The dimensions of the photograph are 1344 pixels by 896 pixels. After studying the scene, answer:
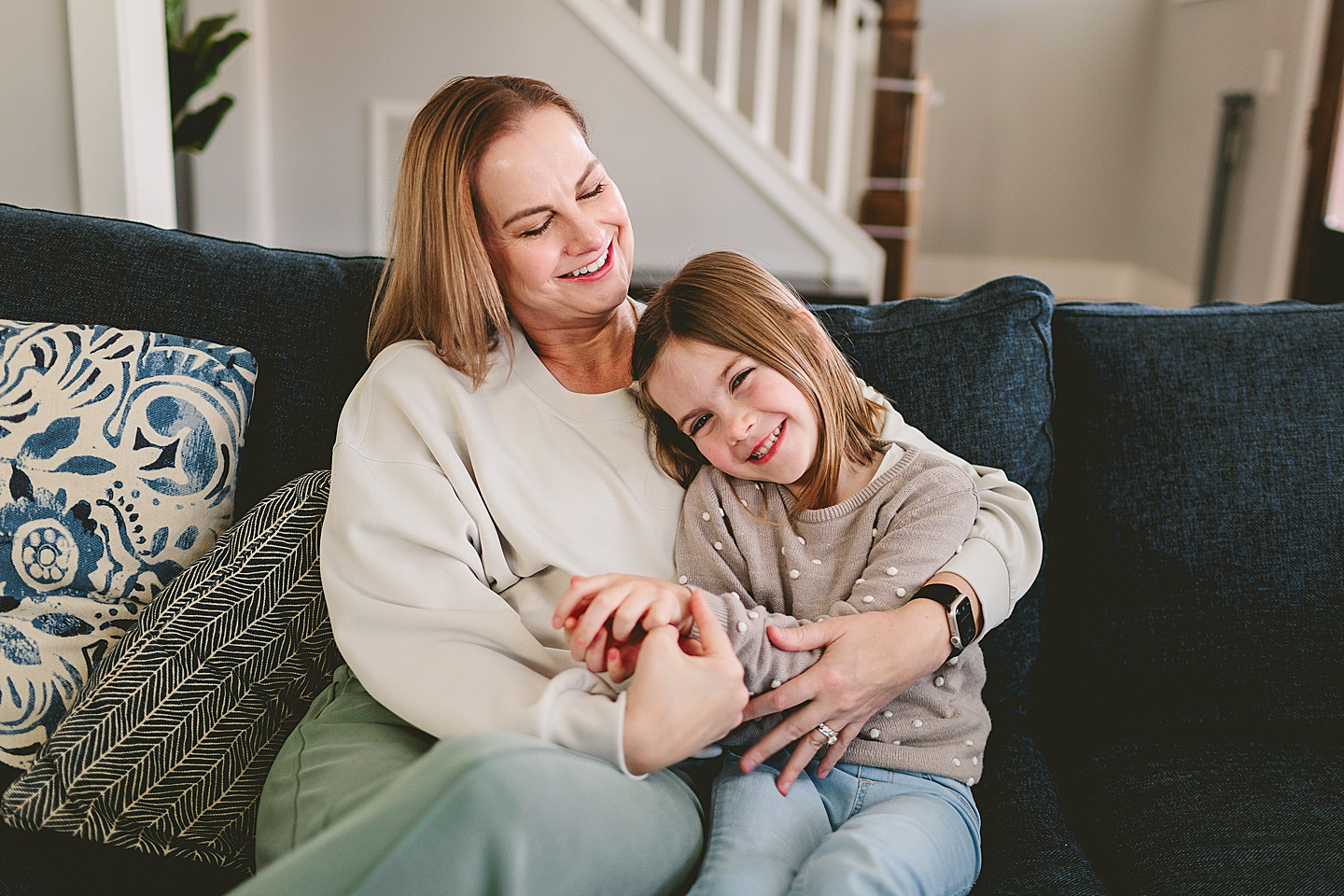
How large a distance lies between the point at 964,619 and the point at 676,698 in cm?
36

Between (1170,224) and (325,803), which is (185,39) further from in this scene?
(1170,224)

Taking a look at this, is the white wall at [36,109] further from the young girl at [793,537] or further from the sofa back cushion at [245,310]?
the young girl at [793,537]

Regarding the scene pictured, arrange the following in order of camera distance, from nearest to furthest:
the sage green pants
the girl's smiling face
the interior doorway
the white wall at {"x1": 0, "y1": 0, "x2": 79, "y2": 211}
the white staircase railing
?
the sage green pants, the girl's smiling face, the white wall at {"x1": 0, "y1": 0, "x2": 79, "y2": 211}, the white staircase railing, the interior doorway

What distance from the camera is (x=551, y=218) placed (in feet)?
4.11

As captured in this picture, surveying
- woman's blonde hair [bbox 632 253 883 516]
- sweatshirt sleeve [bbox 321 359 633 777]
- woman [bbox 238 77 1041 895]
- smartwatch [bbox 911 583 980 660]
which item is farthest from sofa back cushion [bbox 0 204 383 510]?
smartwatch [bbox 911 583 980 660]

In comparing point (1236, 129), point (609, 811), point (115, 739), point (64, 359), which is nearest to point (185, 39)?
point (64, 359)

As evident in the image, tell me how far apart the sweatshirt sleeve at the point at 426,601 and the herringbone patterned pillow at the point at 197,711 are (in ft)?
0.30

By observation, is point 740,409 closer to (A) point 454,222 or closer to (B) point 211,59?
(A) point 454,222

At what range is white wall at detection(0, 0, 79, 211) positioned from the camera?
1745 mm

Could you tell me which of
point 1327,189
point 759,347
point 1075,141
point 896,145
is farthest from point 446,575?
point 1075,141

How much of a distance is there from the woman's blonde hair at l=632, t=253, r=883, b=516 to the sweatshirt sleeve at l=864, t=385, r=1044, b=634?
0.21ft

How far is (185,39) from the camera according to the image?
Answer: 2.65m

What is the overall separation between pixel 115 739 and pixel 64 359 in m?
0.50

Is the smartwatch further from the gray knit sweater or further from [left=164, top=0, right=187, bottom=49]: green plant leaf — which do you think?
[left=164, top=0, right=187, bottom=49]: green plant leaf
